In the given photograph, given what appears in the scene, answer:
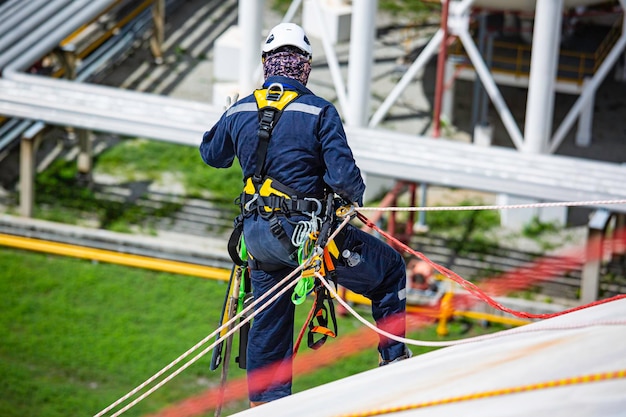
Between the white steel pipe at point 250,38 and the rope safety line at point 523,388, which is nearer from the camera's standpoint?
the rope safety line at point 523,388

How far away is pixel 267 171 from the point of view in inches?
336

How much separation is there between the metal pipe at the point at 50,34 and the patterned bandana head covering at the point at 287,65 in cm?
1164

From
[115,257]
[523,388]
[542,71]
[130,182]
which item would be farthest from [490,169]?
[523,388]

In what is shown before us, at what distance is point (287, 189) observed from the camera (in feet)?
27.9

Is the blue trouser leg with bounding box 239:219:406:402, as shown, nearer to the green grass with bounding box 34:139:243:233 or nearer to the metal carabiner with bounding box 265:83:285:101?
the metal carabiner with bounding box 265:83:285:101

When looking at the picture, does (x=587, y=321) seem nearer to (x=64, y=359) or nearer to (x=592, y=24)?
(x=64, y=359)

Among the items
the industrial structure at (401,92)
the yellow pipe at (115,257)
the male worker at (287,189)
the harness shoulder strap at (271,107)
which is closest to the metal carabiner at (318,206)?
the male worker at (287,189)

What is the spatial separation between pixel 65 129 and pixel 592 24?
10.5 metres

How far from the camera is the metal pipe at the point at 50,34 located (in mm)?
19656

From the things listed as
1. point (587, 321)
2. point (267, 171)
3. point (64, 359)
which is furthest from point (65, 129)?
point (587, 321)

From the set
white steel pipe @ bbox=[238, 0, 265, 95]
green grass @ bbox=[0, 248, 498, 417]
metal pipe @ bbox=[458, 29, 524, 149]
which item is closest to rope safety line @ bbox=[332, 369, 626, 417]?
green grass @ bbox=[0, 248, 498, 417]

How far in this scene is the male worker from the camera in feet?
27.3

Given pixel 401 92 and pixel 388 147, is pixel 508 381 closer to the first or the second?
pixel 388 147

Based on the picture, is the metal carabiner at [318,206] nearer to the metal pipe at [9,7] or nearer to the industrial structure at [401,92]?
the industrial structure at [401,92]
